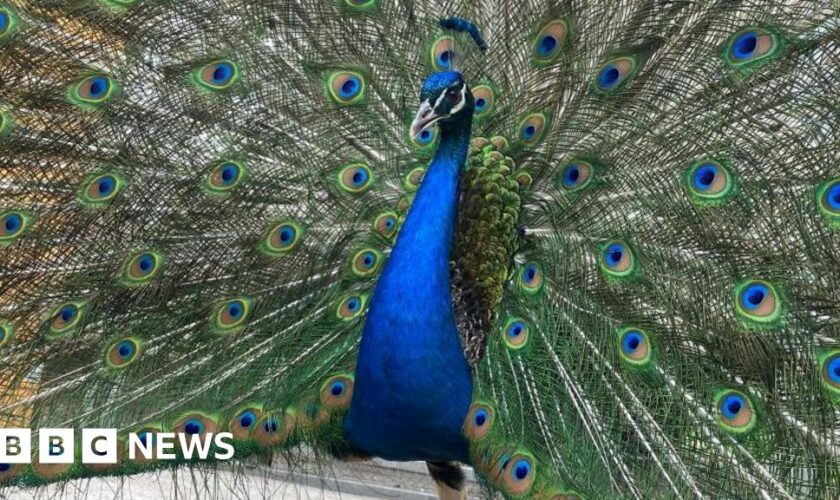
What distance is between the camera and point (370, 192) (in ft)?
7.34

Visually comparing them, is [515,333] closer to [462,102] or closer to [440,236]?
[440,236]

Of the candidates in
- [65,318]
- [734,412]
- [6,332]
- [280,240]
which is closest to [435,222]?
[280,240]

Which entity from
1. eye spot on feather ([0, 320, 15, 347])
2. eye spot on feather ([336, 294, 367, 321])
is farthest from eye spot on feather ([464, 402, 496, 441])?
eye spot on feather ([0, 320, 15, 347])

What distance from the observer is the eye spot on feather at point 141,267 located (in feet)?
7.14

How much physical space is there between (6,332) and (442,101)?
43.0 inches

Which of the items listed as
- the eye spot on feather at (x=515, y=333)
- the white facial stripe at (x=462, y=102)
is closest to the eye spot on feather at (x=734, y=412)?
the eye spot on feather at (x=515, y=333)

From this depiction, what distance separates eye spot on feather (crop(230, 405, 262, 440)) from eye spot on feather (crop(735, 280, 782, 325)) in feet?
3.23

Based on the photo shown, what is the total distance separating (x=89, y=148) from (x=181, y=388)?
1.82ft

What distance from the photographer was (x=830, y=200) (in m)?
1.78

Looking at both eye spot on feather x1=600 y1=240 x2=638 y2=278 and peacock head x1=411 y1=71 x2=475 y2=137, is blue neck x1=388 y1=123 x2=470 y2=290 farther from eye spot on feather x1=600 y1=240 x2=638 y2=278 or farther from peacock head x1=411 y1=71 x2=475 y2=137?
eye spot on feather x1=600 y1=240 x2=638 y2=278

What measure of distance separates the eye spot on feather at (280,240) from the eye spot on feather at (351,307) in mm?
170

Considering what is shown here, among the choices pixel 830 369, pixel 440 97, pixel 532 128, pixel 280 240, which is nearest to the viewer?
pixel 830 369

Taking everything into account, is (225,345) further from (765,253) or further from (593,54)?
(765,253)

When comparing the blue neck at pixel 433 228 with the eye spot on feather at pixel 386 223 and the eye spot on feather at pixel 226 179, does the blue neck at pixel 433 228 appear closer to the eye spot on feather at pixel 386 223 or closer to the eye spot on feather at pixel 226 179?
the eye spot on feather at pixel 386 223
